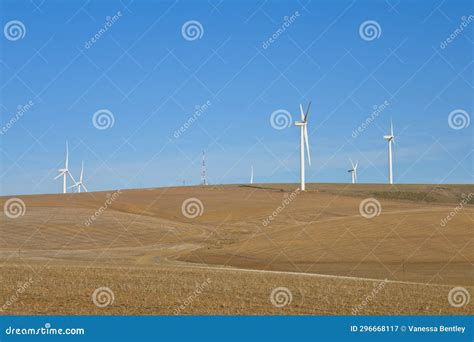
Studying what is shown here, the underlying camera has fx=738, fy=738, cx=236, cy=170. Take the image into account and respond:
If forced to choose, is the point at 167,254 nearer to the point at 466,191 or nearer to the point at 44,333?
the point at 44,333

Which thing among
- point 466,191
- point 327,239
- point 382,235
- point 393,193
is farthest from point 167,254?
point 466,191

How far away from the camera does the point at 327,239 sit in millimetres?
50344

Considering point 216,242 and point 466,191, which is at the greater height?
point 466,191

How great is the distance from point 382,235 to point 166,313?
1255 inches

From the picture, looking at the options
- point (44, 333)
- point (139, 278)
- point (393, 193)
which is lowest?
point (44, 333)

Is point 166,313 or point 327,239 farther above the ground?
point 327,239

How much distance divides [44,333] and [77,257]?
2776 centimetres

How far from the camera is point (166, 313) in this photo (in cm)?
2059

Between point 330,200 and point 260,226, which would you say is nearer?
point 260,226

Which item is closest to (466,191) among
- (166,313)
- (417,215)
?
(417,215)

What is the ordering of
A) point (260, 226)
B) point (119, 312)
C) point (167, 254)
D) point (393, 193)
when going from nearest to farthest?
point (119, 312)
point (167, 254)
point (260, 226)
point (393, 193)

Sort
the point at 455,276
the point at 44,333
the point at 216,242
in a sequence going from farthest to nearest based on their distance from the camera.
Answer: the point at 216,242, the point at 455,276, the point at 44,333

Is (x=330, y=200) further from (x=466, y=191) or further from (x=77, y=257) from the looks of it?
(x=77, y=257)

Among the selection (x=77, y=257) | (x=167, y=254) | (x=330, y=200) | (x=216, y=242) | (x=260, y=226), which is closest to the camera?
(x=77, y=257)
